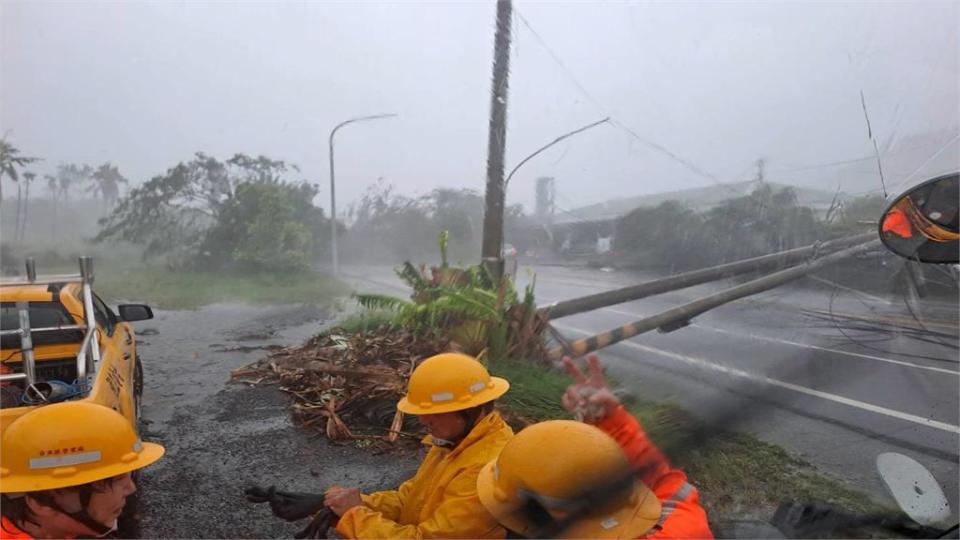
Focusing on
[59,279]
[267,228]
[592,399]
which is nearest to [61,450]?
[592,399]

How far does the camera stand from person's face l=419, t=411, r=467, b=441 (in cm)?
195

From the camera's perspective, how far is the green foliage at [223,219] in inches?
239

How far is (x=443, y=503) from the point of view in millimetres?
1766

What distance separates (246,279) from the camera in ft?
23.7

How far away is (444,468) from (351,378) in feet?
9.75

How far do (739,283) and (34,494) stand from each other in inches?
138

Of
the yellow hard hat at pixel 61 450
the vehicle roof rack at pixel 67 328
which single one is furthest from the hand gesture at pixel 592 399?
the vehicle roof rack at pixel 67 328

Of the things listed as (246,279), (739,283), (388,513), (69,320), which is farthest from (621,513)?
(246,279)

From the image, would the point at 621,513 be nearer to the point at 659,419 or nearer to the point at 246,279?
the point at 659,419

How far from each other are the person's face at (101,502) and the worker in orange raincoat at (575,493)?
2.83 ft

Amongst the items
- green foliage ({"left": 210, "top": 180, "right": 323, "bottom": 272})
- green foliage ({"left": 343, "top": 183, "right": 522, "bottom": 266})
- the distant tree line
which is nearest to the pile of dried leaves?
green foliage ({"left": 343, "top": 183, "right": 522, "bottom": 266})

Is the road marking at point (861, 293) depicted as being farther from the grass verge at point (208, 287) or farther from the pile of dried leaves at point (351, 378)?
the grass verge at point (208, 287)

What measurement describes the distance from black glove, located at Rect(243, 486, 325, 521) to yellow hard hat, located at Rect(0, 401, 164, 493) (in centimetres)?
61

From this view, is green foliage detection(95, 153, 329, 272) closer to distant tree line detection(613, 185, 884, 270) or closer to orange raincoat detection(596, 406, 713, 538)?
distant tree line detection(613, 185, 884, 270)
